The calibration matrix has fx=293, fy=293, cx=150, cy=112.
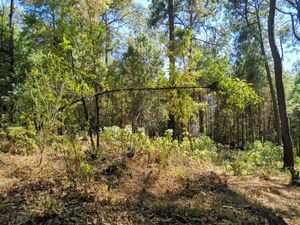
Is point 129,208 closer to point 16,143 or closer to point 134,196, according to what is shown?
point 134,196

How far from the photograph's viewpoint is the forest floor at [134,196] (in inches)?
126

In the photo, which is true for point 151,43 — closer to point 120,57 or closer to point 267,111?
point 120,57

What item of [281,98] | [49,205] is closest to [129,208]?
[49,205]

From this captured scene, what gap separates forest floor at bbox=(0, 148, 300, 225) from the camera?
321cm

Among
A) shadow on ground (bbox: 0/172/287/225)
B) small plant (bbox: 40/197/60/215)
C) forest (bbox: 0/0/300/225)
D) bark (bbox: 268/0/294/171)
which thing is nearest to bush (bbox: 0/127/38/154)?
forest (bbox: 0/0/300/225)

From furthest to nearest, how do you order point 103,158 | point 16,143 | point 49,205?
1. point 16,143
2. point 103,158
3. point 49,205

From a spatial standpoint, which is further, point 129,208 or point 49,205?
point 129,208

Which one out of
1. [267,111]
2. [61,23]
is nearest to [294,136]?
[267,111]

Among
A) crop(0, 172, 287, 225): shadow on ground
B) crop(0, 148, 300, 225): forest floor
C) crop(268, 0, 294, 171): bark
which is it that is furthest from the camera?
crop(268, 0, 294, 171): bark

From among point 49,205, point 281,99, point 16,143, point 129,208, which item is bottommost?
point 129,208

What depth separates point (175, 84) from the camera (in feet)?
18.7

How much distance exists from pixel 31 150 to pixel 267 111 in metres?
23.8

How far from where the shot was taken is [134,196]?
388 centimetres

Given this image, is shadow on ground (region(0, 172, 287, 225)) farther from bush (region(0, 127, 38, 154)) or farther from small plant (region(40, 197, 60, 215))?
bush (region(0, 127, 38, 154))
